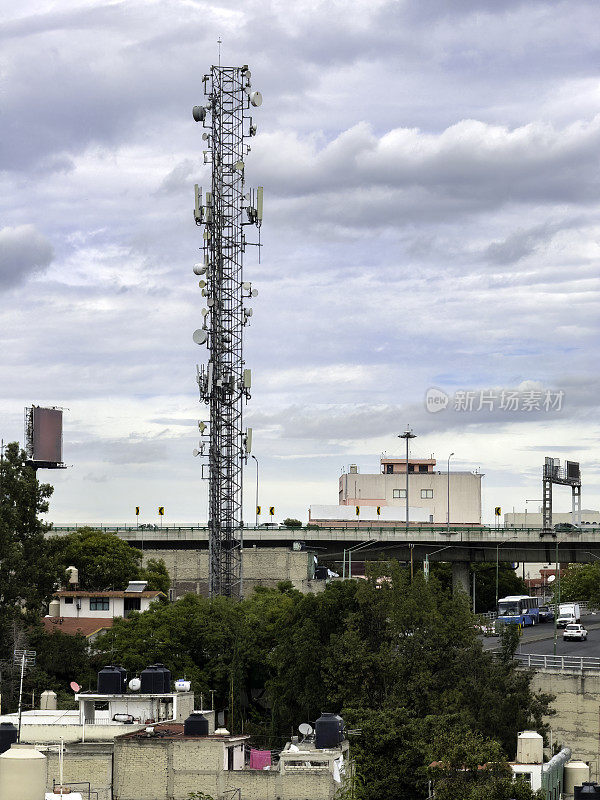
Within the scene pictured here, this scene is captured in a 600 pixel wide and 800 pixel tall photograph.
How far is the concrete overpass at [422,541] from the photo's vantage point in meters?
151

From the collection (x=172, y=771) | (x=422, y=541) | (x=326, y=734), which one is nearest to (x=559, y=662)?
(x=326, y=734)

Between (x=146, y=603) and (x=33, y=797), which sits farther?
(x=146, y=603)

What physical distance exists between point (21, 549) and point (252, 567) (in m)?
52.0

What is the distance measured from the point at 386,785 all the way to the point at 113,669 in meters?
13.3

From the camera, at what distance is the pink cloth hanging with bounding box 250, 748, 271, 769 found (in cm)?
4938

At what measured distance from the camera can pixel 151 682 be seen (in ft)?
183

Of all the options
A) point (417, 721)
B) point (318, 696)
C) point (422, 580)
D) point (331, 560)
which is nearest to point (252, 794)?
point (417, 721)

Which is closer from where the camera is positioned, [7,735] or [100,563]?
[7,735]

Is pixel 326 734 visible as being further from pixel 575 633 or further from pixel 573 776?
pixel 575 633

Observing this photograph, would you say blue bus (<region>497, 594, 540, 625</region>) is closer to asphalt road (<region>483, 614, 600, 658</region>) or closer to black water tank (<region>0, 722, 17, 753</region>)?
asphalt road (<region>483, 614, 600, 658</region>)

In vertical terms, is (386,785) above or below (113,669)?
below

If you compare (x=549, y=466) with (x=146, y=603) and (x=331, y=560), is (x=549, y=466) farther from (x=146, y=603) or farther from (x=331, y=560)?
(x=146, y=603)

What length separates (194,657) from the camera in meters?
85.2

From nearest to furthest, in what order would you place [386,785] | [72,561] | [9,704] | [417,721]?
[386,785] → [417,721] → [9,704] → [72,561]
